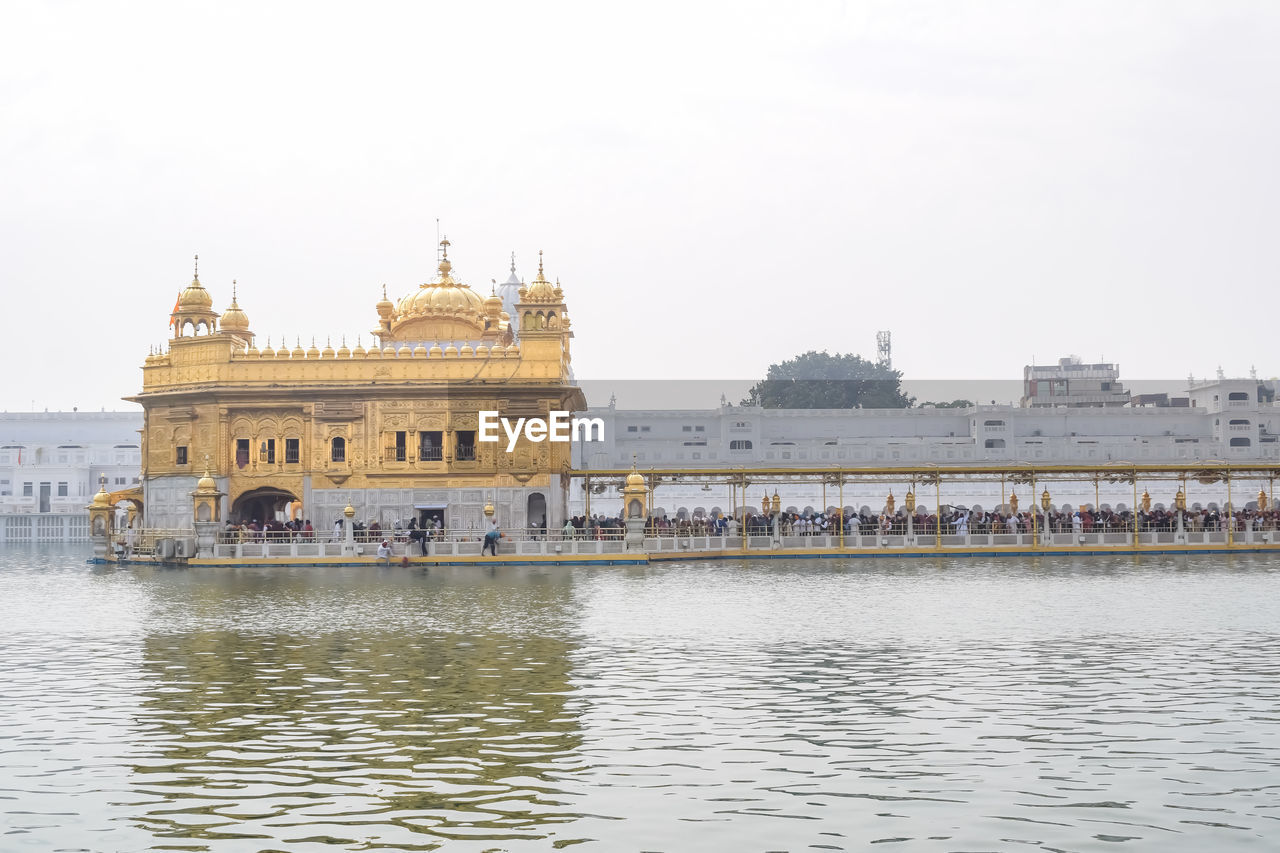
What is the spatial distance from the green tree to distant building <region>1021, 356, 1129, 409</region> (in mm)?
9245

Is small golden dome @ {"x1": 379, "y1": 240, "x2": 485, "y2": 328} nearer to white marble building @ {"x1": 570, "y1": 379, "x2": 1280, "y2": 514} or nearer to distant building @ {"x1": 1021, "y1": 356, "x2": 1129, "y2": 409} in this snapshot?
white marble building @ {"x1": 570, "y1": 379, "x2": 1280, "y2": 514}

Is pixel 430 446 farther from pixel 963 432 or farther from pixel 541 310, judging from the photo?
pixel 963 432

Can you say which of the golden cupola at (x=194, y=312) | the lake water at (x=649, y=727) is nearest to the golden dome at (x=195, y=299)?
the golden cupola at (x=194, y=312)

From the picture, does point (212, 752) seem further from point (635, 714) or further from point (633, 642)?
point (633, 642)

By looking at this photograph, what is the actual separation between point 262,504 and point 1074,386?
70911 millimetres

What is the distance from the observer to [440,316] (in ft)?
192

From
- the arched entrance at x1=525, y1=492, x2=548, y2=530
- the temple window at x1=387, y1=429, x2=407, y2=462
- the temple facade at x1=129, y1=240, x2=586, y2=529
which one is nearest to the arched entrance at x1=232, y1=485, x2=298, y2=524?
the temple facade at x1=129, y1=240, x2=586, y2=529

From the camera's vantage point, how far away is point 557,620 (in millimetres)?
25469

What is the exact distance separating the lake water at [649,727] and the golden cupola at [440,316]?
31122mm

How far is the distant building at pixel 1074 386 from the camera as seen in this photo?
108 meters

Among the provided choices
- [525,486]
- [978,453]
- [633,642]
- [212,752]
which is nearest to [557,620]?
[633,642]

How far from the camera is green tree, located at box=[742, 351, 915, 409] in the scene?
108688 mm

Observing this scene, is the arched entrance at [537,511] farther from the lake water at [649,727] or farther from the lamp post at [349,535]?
the lake water at [649,727]

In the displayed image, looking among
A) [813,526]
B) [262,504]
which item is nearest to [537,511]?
[813,526]
